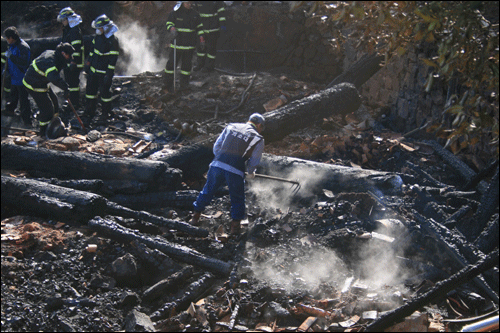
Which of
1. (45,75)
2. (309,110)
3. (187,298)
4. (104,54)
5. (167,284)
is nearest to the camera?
(187,298)

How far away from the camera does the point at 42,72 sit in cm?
781

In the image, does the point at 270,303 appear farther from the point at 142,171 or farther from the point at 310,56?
the point at 310,56

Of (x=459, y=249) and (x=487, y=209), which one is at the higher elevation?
(x=487, y=209)

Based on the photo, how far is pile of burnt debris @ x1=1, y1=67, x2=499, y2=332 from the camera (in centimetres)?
394

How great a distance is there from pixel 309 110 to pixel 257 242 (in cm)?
413

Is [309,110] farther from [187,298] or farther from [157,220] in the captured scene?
[187,298]

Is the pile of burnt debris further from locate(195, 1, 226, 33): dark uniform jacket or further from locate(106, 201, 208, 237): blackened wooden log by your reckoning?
locate(195, 1, 226, 33): dark uniform jacket

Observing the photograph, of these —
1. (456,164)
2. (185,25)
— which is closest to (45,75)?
(185,25)

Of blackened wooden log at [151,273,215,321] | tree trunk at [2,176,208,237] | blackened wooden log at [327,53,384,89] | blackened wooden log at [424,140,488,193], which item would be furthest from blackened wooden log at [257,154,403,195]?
blackened wooden log at [327,53,384,89]

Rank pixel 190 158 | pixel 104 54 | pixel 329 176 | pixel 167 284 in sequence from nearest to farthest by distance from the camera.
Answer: pixel 167 284
pixel 329 176
pixel 190 158
pixel 104 54

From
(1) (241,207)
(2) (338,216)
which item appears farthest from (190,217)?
(2) (338,216)

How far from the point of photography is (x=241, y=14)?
12.3m

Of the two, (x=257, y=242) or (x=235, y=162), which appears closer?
(x=257, y=242)

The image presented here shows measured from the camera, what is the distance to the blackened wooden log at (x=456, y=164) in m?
6.07
